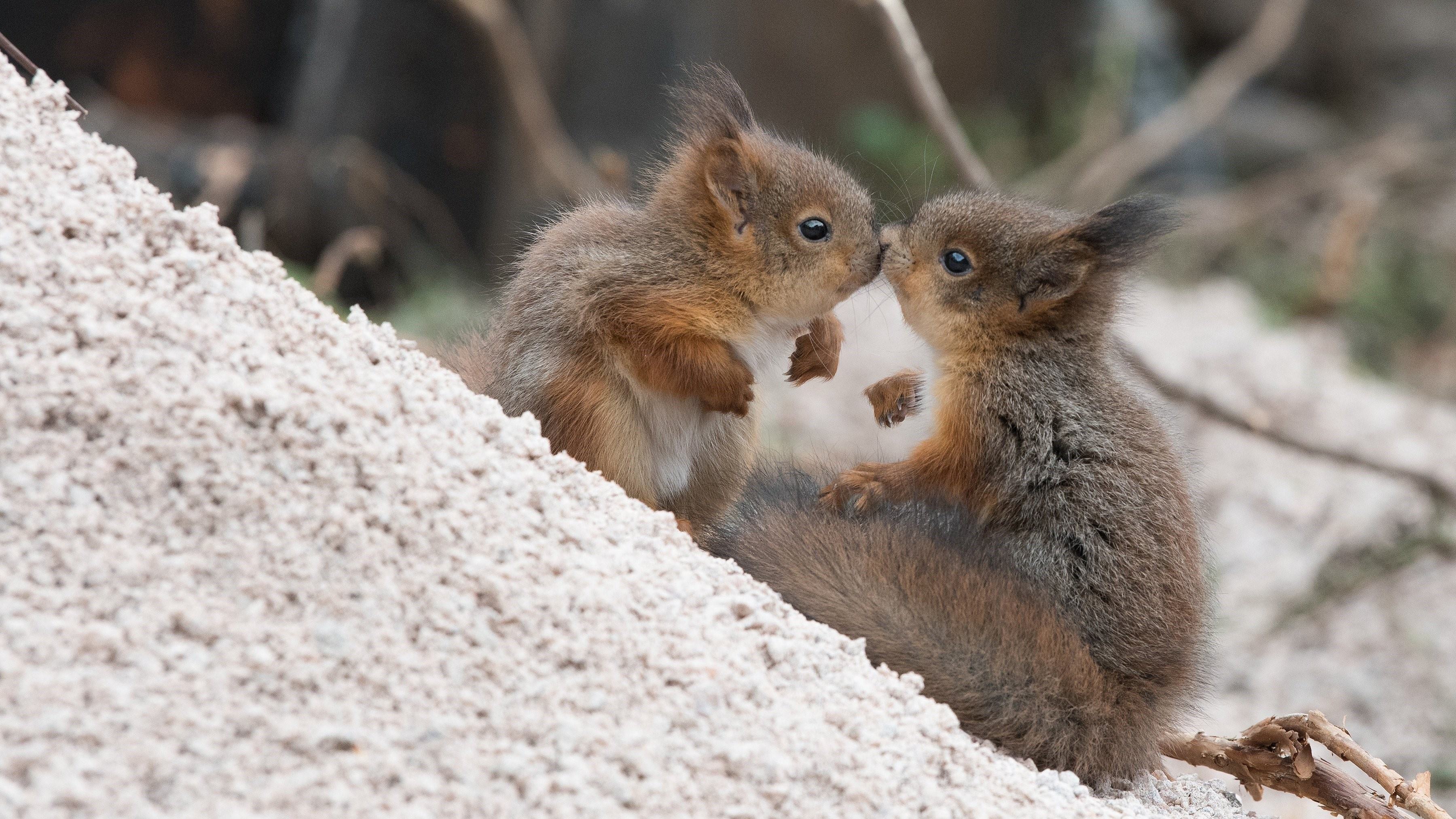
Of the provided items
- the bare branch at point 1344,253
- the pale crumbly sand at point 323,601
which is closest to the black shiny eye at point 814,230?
the pale crumbly sand at point 323,601

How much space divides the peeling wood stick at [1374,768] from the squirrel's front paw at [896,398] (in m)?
1.19

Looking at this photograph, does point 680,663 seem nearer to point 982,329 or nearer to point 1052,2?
point 982,329

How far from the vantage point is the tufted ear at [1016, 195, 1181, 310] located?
3189mm

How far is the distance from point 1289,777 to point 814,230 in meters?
1.65

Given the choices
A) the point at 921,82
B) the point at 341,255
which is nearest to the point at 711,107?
the point at 921,82

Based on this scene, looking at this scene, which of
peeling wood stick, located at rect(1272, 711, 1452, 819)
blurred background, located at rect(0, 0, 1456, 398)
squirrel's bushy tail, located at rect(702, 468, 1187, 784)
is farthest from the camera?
blurred background, located at rect(0, 0, 1456, 398)

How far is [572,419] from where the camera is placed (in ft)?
9.31

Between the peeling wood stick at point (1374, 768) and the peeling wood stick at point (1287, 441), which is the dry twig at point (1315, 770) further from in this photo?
the peeling wood stick at point (1287, 441)

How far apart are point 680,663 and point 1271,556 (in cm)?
518

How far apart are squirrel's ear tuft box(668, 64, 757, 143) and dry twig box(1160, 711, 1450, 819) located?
1.81m

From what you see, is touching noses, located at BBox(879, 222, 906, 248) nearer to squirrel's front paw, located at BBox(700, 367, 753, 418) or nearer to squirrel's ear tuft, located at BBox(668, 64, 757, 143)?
squirrel's ear tuft, located at BBox(668, 64, 757, 143)

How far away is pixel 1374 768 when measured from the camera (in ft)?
9.23

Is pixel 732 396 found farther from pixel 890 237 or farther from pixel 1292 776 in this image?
pixel 1292 776

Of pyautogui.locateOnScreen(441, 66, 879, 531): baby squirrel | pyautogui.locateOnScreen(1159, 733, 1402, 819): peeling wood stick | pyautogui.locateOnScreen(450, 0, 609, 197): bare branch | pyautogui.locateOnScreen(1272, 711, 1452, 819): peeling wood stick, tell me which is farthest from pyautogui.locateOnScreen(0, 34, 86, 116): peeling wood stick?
pyautogui.locateOnScreen(450, 0, 609, 197): bare branch
